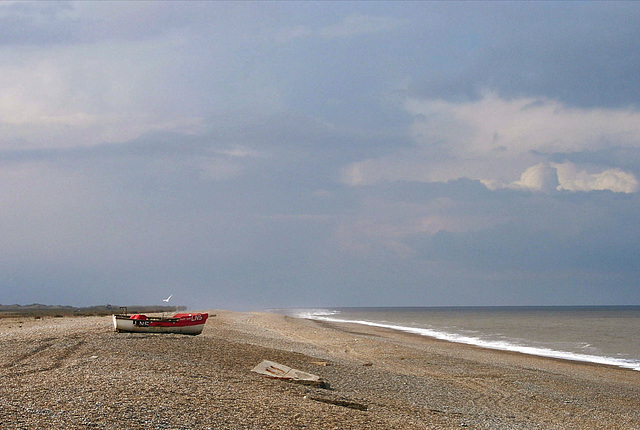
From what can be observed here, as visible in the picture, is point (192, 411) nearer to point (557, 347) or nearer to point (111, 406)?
point (111, 406)

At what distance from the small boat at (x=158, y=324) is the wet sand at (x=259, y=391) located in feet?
2.89

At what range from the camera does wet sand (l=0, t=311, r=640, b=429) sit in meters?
11.8

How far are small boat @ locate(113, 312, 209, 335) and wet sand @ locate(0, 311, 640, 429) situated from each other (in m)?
0.88

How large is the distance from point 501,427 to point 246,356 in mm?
10529

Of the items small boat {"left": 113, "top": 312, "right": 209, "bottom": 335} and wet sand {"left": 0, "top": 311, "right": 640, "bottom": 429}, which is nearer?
wet sand {"left": 0, "top": 311, "right": 640, "bottom": 429}

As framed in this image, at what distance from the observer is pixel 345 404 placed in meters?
14.9

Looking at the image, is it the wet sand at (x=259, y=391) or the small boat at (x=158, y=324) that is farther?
the small boat at (x=158, y=324)

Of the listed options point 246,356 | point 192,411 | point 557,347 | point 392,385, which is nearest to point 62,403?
point 192,411

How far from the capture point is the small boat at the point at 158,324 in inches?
1082

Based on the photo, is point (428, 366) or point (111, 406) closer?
point (111, 406)

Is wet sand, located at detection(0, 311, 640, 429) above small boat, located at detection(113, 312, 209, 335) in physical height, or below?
below

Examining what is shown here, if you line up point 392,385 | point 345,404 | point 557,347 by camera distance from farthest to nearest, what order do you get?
point 557,347
point 392,385
point 345,404

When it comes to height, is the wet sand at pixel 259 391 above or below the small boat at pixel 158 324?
below

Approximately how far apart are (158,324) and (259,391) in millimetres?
14461
